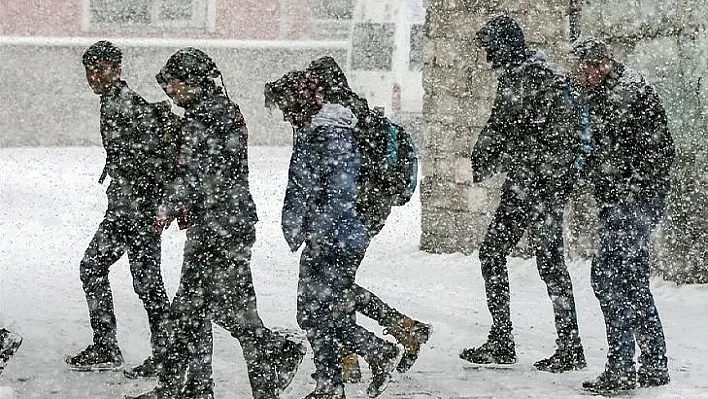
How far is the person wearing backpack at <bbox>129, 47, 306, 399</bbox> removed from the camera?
5.41m

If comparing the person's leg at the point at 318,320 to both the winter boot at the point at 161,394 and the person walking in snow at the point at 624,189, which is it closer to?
the winter boot at the point at 161,394

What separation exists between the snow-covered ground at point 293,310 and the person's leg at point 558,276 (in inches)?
4.1

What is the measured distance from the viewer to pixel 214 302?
18.1 feet

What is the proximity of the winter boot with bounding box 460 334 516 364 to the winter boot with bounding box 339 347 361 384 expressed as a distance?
81cm

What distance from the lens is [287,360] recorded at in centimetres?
588

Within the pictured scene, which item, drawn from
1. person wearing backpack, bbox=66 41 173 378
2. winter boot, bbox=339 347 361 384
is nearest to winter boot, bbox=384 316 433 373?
winter boot, bbox=339 347 361 384

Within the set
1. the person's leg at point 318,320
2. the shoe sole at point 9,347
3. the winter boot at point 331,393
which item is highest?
the person's leg at point 318,320

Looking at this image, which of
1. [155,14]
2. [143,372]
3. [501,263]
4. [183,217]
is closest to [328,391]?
[183,217]

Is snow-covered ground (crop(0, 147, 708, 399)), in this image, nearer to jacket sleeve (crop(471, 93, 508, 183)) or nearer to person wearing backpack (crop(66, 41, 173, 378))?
person wearing backpack (crop(66, 41, 173, 378))

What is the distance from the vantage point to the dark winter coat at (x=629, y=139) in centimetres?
595

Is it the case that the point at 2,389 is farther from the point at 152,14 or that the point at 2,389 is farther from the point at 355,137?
the point at 152,14

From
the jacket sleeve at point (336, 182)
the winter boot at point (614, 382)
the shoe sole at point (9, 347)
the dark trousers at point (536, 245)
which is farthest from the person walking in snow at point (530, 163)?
the shoe sole at point (9, 347)

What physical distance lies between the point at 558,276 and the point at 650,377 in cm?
71

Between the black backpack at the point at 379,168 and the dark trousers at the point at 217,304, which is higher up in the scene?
the black backpack at the point at 379,168
